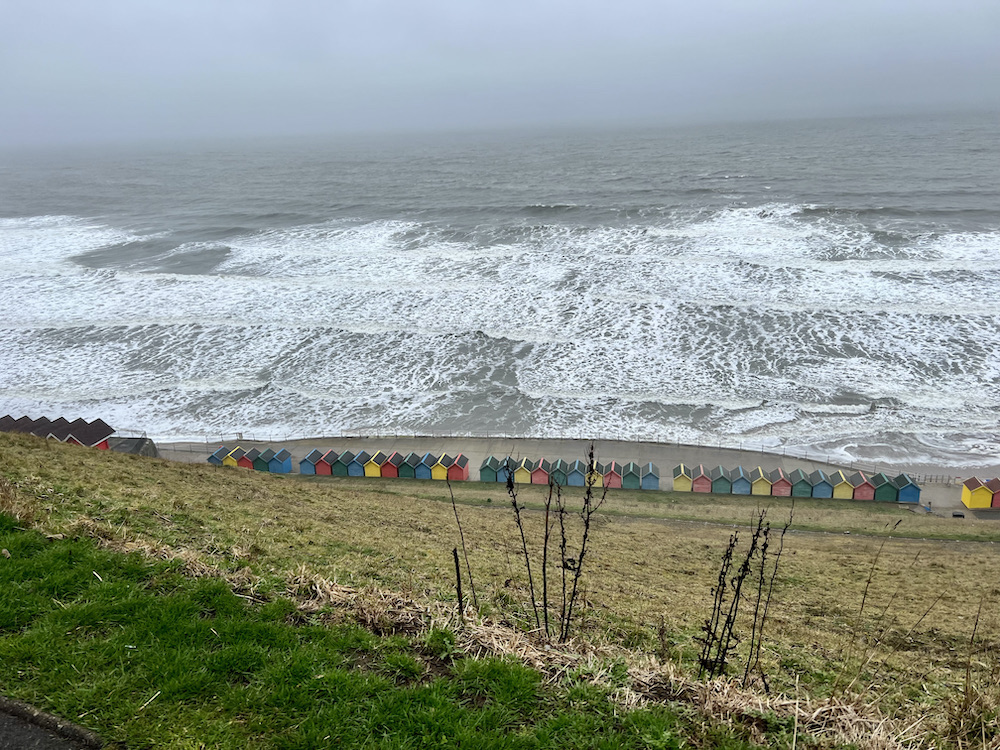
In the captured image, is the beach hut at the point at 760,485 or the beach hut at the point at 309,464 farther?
the beach hut at the point at 309,464

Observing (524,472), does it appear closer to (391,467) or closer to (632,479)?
(632,479)

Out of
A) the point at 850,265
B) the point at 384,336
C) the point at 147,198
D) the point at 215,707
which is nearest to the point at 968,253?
the point at 850,265

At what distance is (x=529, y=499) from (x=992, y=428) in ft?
57.4

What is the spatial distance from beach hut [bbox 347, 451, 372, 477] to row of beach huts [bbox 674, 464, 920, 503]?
10.7m

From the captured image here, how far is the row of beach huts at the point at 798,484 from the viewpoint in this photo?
19891 mm

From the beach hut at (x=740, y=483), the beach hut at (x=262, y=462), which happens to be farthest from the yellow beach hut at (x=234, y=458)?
the beach hut at (x=740, y=483)

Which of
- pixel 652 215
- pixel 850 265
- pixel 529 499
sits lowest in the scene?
pixel 529 499

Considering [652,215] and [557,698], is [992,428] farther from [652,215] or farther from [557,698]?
[652,215]

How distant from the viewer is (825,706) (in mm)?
4395

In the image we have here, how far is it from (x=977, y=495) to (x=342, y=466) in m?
20.5

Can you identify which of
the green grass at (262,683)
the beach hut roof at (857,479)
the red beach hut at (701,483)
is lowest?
the red beach hut at (701,483)

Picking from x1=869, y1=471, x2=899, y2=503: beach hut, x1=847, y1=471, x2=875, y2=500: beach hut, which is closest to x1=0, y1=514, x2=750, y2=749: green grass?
x1=847, y1=471, x2=875, y2=500: beach hut

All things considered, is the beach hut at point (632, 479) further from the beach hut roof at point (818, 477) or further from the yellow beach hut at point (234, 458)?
the yellow beach hut at point (234, 458)

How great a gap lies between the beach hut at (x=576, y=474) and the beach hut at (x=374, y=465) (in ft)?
21.3
